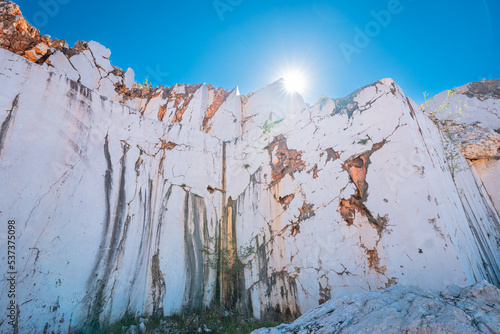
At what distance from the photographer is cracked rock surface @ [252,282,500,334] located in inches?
56.4

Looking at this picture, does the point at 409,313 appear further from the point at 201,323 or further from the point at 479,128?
the point at 479,128

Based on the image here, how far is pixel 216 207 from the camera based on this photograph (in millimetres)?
4711

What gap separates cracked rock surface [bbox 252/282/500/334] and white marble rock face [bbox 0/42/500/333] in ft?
2.84

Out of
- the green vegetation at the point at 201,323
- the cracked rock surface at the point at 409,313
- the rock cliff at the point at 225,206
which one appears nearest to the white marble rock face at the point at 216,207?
the rock cliff at the point at 225,206

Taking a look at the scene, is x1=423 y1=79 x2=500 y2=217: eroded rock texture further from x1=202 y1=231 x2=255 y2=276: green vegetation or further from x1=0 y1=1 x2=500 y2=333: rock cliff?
x1=202 y1=231 x2=255 y2=276: green vegetation

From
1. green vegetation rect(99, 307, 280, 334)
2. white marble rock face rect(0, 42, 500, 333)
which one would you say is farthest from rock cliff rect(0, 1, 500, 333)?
green vegetation rect(99, 307, 280, 334)

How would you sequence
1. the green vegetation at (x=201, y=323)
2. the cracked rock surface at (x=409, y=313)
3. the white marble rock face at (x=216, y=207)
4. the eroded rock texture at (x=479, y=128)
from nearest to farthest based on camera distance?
the cracked rock surface at (x=409, y=313), the white marble rock face at (x=216, y=207), the green vegetation at (x=201, y=323), the eroded rock texture at (x=479, y=128)

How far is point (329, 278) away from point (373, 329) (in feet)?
5.43

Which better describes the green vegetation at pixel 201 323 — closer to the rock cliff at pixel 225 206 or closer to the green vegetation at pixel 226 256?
the rock cliff at pixel 225 206

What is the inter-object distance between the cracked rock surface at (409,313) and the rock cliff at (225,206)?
2.80 ft

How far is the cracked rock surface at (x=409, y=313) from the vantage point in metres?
1.43

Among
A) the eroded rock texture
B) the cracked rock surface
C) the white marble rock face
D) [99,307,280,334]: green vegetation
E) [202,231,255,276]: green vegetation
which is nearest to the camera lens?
the cracked rock surface

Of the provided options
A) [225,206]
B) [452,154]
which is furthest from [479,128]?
[225,206]

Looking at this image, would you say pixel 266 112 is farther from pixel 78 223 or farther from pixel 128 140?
pixel 78 223
